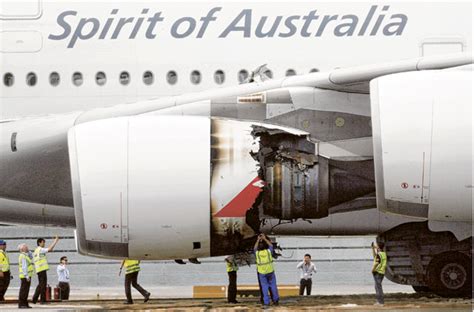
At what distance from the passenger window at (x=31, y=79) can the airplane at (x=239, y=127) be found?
21 millimetres

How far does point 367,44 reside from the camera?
1606 cm

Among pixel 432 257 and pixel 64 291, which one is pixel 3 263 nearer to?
pixel 64 291

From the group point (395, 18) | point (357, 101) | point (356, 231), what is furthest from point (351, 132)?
point (395, 18)

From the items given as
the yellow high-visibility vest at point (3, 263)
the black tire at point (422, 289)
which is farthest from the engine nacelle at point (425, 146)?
the yellow high-visibility vest at point (3, 263)

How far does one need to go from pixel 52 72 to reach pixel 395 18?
505 cm

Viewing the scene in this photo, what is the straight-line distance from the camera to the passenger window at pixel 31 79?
53.9 feet

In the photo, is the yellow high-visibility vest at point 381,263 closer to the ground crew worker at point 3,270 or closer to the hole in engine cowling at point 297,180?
the hole in engine cowling at point 297,180

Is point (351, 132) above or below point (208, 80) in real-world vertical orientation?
below

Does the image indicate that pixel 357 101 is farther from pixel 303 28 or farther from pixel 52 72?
pixel 52 72

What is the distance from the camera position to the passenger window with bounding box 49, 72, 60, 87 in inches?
643

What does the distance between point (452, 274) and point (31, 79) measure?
6.68 m

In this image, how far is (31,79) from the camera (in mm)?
16438

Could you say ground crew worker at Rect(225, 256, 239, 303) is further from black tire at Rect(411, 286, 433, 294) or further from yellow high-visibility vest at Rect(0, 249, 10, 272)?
yellow high-visibility vest at Rect(0, 249, 10, 272)

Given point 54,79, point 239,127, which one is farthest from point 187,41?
point 239,127
